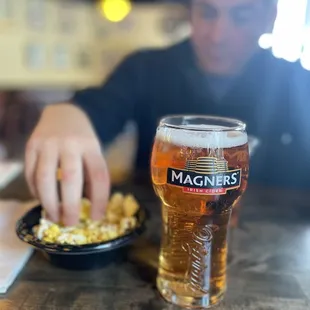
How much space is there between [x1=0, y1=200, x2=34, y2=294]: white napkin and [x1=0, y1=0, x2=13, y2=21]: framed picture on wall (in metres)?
1.65

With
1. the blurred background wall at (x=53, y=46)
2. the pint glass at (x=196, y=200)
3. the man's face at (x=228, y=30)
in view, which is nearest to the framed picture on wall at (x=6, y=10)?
the blurred background wall at (x=53, y=46)

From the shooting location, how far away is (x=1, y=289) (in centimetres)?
47

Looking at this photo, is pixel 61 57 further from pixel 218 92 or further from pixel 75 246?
pixel 75 246

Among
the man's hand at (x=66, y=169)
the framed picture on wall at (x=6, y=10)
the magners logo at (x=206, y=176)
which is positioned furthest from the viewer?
the framed picture on wall at (x=6, y=10)

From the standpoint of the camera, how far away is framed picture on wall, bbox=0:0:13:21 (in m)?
2.08

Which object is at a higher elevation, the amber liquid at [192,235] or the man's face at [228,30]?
the man's face at [228,30]

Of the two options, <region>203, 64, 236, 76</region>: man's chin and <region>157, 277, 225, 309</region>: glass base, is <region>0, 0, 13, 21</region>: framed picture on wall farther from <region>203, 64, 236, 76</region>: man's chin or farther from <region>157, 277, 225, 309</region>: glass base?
<region>157, 277, 225, 309</region>: glass base

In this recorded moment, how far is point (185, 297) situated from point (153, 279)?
0.06 metres

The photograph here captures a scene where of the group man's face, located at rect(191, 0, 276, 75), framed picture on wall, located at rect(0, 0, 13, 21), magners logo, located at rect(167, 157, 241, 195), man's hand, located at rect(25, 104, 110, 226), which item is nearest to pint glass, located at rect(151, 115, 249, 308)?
magners logo, located at rect(167, 157, 241, 195)

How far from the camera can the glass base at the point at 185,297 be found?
0.47m

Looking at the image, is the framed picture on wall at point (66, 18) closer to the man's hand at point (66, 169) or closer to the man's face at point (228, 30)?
the man's face at point (228, 30)

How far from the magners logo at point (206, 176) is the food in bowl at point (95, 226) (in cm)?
15

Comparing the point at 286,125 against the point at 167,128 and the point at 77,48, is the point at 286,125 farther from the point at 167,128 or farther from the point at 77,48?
the point at 77,48

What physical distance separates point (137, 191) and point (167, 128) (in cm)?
37
